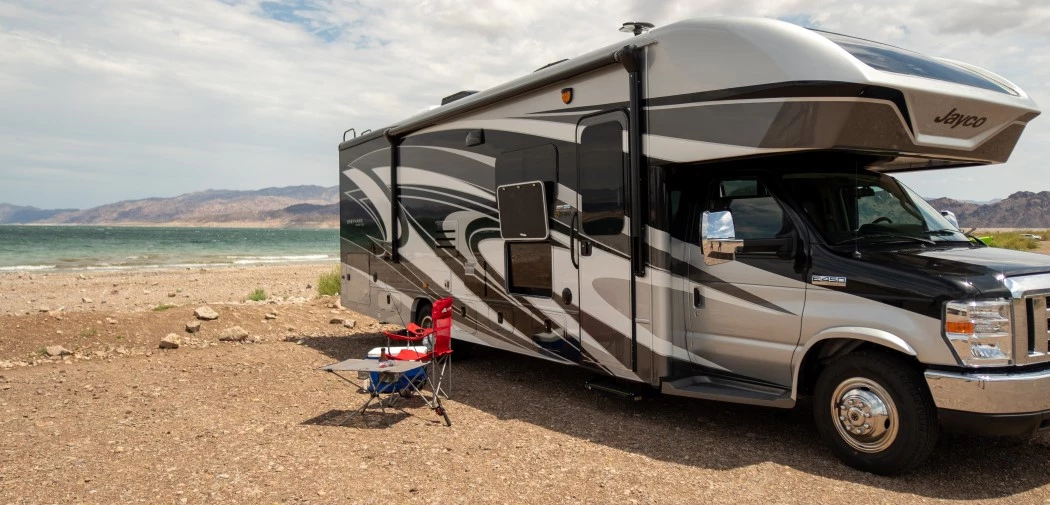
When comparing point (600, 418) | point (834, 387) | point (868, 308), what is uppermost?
point (868, 308)

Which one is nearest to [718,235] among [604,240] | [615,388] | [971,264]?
[604,240]

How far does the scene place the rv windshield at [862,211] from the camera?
5.29 m

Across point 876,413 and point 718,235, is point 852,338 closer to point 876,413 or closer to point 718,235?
point 876,413

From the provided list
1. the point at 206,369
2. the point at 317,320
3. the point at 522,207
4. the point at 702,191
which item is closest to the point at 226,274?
the point at 317,320

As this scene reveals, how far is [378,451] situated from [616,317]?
2.15 meters

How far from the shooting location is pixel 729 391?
555 centimetres

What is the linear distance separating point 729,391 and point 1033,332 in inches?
75.3

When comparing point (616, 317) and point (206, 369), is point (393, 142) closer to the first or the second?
point (206, 369)

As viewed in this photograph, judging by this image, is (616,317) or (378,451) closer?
(378,451)

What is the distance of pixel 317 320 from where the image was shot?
12430mm

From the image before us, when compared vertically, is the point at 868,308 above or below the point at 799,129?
below

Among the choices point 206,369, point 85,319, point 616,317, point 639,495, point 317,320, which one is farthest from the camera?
point 317,320

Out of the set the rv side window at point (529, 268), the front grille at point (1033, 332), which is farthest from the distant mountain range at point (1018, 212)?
the front grille at point (1033, 332)

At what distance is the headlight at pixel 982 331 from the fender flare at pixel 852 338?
10.4 inches
